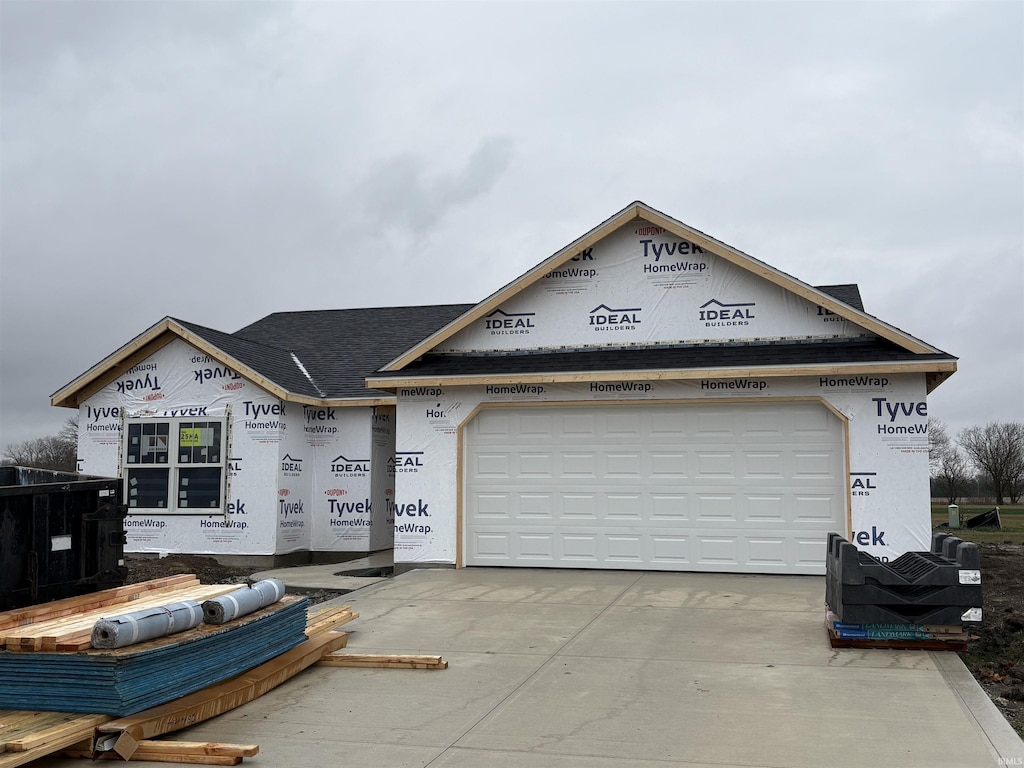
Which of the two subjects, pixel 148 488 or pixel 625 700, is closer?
pixel 625 700

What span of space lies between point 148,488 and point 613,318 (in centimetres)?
894

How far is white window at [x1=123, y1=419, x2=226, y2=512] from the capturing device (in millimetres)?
16250

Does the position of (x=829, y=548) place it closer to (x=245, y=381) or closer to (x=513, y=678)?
(x=513, y=678)

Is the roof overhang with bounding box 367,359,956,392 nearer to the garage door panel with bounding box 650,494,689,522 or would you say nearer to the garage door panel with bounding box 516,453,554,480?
the garage door panel with bounding box 516,453,554,480

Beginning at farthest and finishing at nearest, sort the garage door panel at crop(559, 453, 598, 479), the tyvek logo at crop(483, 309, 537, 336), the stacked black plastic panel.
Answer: the tyvek logo at crop(483, 309, 537, 336) → the garage door panel at crop(559, 453, 598, 479) → the stacked black plastic panel

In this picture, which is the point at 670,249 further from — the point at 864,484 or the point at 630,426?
the point at 864,484

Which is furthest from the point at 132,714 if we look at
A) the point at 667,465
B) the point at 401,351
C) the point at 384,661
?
the point at 401,351

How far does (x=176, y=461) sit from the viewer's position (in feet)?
53.9

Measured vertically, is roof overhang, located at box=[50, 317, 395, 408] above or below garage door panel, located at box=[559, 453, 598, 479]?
above

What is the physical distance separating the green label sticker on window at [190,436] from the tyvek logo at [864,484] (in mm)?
10872

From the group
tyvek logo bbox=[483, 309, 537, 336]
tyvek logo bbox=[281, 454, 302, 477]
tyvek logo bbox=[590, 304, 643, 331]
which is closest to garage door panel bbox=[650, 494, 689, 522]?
tyvek logo bbox=[590, 304, 643, 331]

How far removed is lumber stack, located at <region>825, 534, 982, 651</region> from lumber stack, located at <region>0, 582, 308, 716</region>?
17.1 feet

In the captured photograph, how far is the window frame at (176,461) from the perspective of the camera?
16.2m

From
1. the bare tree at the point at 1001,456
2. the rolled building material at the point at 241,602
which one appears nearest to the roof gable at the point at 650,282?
the rolled building material at the point at 241,602
